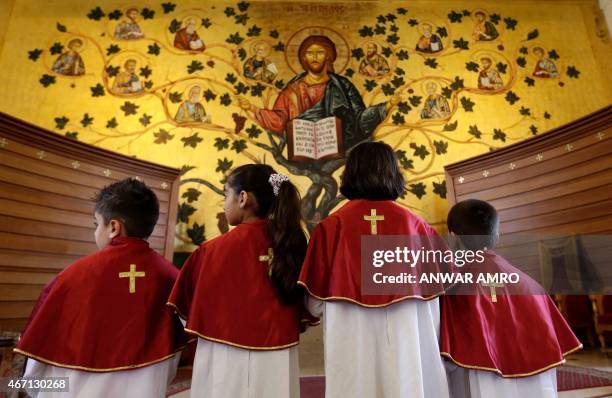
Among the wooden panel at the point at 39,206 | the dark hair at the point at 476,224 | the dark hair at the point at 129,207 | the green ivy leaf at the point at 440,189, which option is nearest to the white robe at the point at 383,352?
the dark hair at the point at 476,224

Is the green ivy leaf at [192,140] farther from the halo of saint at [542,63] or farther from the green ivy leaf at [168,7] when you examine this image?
the halo of saint at [542,63]

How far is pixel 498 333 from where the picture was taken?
1.62 meters

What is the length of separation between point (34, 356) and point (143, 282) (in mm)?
451

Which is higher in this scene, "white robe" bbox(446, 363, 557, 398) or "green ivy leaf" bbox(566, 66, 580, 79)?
"green ivy leaf" bbox(566, 66, 580, 79)

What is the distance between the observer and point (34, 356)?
145 centimetres

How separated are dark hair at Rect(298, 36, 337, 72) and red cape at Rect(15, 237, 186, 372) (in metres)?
5.29

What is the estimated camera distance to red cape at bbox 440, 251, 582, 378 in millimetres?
1563

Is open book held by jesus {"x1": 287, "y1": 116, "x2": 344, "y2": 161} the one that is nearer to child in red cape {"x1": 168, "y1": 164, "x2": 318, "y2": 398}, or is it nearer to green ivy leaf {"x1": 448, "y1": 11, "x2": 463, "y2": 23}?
green ivy leaf {"x1": 448, "y1": 11, "x2": 463, "y2": 23}

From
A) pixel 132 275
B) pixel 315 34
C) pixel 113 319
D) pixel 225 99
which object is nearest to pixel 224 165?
pixel 225 99

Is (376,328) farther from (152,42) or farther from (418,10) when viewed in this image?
(418,10)

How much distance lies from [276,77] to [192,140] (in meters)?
1.70

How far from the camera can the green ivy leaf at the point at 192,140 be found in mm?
5625

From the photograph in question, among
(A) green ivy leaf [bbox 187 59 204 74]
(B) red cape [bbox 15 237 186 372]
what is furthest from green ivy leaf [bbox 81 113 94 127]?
(B) red cape [bbox 15 237 186 372]

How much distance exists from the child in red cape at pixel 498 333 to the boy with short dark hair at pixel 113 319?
3.98 ft
